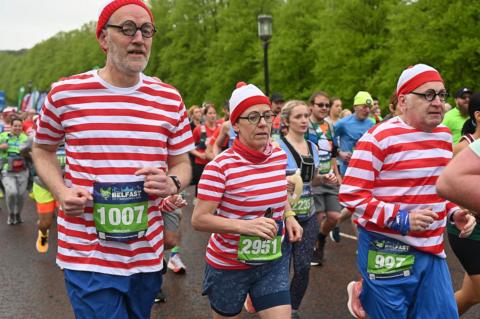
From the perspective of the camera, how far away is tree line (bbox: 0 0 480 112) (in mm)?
20672

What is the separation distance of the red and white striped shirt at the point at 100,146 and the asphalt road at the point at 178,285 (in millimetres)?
2698

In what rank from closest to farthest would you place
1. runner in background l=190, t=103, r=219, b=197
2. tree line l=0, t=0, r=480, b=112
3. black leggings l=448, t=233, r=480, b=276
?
black leggings l=448, t=233, r=480, b=276 < runner in background l=190, t=103, r=219, b=197 < tree line l=0, t=0, r=480, b=112

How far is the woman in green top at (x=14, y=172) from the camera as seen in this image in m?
10.4

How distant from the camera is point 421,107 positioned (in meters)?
3.13

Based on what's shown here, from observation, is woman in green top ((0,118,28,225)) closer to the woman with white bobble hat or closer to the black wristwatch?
the woman with white bobble hat

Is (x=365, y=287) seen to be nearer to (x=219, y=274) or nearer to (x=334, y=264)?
(x=219, y=274)

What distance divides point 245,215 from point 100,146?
1.11 m

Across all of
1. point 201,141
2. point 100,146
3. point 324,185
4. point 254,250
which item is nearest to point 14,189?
point 201,141

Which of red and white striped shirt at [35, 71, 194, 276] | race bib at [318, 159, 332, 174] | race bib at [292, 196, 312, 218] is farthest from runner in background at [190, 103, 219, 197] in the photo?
red and white striped shirt at [35, 71, 194, 276]

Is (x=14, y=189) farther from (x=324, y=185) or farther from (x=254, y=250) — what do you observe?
(x=254, y=250)

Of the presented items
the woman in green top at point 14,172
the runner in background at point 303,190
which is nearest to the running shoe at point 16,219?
the woman in green top at point 14,172

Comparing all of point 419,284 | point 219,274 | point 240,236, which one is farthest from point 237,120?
point 419,284

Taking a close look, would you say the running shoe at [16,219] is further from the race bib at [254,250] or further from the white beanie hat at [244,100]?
the race bib at [254,250]

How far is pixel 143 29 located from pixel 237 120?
3.64 feet
